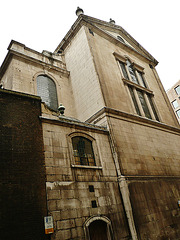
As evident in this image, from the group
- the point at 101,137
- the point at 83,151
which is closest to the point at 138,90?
the point at 101,137

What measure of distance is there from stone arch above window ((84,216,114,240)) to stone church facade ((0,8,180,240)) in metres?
0.04

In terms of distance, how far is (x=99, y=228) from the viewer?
9109mm

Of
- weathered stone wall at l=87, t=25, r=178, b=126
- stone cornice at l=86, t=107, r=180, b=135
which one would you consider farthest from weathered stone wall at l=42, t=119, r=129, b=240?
weathered stone wall at l=87, t=25, r=178, b=126

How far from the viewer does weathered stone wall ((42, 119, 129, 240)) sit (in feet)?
26.7

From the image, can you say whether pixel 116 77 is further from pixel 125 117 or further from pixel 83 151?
pixel 83 151

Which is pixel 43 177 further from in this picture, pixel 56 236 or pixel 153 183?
pixel 153 183

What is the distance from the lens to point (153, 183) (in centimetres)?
1249

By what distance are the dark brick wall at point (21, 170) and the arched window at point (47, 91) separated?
543cm

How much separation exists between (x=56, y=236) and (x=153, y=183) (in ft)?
24.5

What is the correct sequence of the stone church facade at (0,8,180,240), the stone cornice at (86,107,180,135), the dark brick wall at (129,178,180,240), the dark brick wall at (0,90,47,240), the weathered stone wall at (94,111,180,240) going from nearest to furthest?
the dark brick wall at (0,90,47,240) < the stone church facade at (0,8,180,240) < the dark brick wall at (129,178,180,240) < the weathered stone wall at (94,111,180,240) < the stone cornice at (86,107,180,135)

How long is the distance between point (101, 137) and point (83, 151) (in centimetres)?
178

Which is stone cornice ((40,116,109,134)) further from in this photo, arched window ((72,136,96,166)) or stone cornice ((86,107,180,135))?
stone cornice ((86,107,180,135))

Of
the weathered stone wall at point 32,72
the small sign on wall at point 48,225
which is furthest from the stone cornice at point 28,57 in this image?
the small sign on wall at point 48,225

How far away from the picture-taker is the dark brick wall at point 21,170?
6930 millimetres
